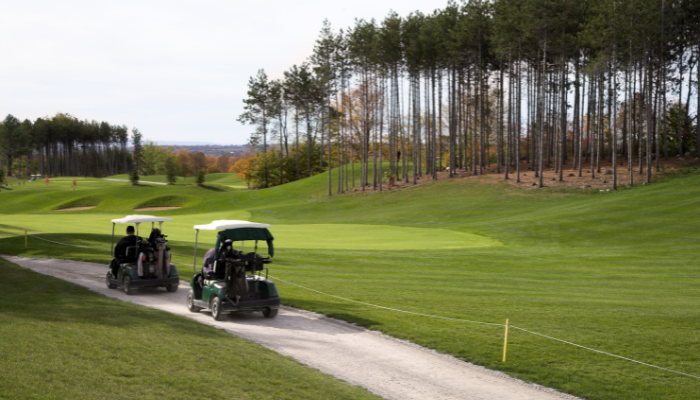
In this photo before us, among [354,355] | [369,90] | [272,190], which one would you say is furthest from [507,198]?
[354,355]

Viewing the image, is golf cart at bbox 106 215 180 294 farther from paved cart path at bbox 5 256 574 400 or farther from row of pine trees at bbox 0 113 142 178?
row of pine trees at bbox 0 113 142 178

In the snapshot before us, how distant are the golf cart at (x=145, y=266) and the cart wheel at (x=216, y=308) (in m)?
4.29

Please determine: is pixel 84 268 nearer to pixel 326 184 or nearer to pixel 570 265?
pixel 570 265

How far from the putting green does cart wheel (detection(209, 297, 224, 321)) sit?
15051 millimetres

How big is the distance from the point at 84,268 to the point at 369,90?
190ft

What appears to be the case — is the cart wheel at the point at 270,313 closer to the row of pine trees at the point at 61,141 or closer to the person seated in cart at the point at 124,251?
the person seated in cart at the point at 124,251

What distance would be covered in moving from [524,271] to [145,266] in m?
14.6

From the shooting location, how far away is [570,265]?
23938mm

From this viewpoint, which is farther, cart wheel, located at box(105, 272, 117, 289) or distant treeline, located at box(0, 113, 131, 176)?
distant treeline, located at box(0, 113, 131, 176)

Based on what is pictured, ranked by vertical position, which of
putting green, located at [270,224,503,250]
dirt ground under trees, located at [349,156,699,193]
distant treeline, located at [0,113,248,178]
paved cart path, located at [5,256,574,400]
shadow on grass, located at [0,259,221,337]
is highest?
distant treeline, located at [0,113,248,178]

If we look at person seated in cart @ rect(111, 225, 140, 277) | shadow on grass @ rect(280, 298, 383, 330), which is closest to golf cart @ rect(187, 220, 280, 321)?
shadow on grass @ rect(280, 298, 383, 330)

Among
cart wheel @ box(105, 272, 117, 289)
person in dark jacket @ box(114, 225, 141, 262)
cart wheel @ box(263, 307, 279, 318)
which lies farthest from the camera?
cart wheel @ box(105, 272, 117, 289)

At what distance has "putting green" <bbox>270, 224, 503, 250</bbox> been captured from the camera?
30.3 meters

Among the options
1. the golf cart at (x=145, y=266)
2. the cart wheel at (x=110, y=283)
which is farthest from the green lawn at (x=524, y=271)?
the golf cart at (x=145, y=266)
